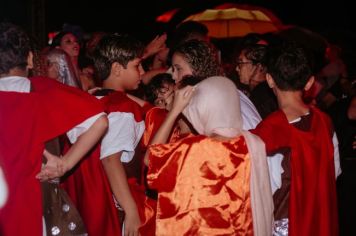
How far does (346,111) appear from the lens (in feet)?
15.9

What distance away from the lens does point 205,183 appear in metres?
3.06

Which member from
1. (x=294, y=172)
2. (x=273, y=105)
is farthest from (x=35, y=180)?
(x=273, y=105)

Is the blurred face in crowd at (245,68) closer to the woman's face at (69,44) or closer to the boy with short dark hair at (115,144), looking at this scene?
the boy with short dark hair at (115,144)

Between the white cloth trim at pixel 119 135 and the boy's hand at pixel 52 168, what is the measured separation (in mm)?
384

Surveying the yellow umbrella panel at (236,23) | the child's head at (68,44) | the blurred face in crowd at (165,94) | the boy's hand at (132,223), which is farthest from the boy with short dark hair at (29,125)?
the yellow umbrella panel at (236,23)

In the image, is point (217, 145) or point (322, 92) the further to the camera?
point (322, 92)

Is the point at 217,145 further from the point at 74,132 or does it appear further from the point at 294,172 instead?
the point at 74,132

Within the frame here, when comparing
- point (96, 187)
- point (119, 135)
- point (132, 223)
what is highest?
point (119, 135)

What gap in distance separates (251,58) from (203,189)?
1.84 meters

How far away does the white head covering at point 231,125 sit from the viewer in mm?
3025

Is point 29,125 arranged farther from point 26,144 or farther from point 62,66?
point 62,66

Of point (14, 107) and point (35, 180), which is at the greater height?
point (14, 107)

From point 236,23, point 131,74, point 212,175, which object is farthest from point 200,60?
point 236,23

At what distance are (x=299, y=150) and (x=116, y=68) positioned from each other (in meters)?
1.17
